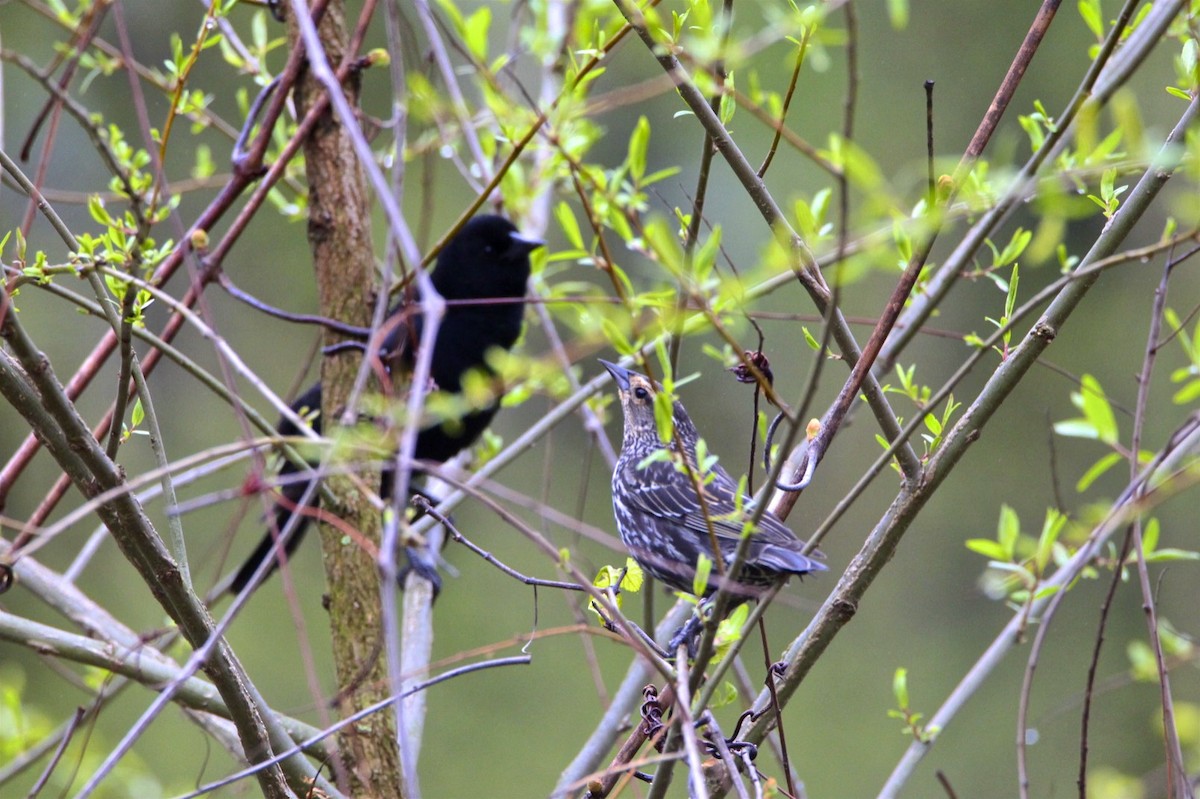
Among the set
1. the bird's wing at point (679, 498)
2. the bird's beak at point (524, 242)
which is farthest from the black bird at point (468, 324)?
the bird's wing at point (679, 498)

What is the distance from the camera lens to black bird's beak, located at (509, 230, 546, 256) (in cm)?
310

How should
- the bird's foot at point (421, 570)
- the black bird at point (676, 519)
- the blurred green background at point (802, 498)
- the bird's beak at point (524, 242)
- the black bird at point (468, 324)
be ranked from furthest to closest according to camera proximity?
the blurred green background at point (802, 498) < the bird's beak at point (524, 242) < the black bird at point (468, 324) < the bird's foot at point (421, 570) < the black bird at point (676, 519)

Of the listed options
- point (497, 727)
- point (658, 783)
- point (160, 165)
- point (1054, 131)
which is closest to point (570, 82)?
point (160, 165)

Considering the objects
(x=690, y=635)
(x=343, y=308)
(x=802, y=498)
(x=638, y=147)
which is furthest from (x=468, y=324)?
(x=802, y=498)

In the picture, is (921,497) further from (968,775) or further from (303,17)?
(968,775)

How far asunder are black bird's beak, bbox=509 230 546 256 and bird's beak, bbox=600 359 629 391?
717 millimetres

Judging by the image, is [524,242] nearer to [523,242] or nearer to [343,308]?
[523,242]

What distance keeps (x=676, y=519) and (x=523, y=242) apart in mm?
1274

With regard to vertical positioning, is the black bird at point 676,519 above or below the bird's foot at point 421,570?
above

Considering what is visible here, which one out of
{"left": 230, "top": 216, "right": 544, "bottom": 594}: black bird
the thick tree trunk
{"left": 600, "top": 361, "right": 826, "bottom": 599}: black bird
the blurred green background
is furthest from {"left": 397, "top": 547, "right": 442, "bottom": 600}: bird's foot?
the blurred green background

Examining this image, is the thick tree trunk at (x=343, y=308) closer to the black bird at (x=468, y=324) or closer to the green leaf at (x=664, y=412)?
the black bird at (x=468, y=324)

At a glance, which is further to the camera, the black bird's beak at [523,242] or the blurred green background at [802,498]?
the blurred green background at [802,498]

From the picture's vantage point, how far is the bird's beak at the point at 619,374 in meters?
2.35

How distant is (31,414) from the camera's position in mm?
1344
